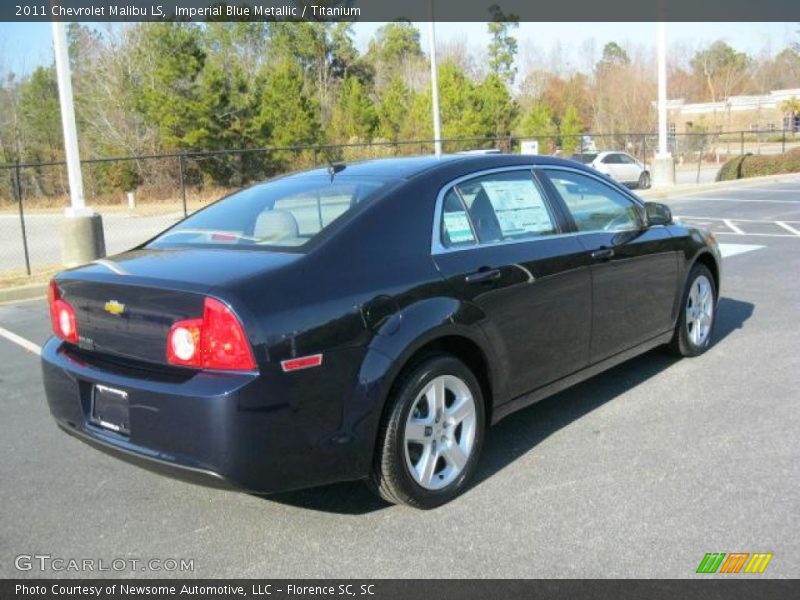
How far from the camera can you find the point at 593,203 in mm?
5059

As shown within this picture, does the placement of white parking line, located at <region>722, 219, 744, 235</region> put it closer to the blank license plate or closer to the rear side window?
the rear side window

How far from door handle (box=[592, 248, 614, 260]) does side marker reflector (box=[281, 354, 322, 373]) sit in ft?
7.22

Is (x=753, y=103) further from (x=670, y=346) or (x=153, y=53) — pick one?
(x=670, y=346)

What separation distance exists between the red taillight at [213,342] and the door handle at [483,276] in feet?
4.14

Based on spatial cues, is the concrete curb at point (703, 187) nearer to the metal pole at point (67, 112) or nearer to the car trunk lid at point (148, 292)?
the metal pole at point (67, 112)

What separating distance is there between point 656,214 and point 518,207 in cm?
155

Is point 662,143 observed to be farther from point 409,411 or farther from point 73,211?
point 409,411

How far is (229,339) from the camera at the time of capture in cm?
310

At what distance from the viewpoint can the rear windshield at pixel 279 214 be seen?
381 cm

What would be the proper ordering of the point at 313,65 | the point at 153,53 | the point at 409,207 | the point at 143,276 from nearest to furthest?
the point at 143,276
the point at 409,207
the point at 153,53
the point at 313,65

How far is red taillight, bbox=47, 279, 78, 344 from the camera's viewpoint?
147 inches

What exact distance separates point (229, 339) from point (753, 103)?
98.6m

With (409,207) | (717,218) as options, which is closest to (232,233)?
(409,207)
